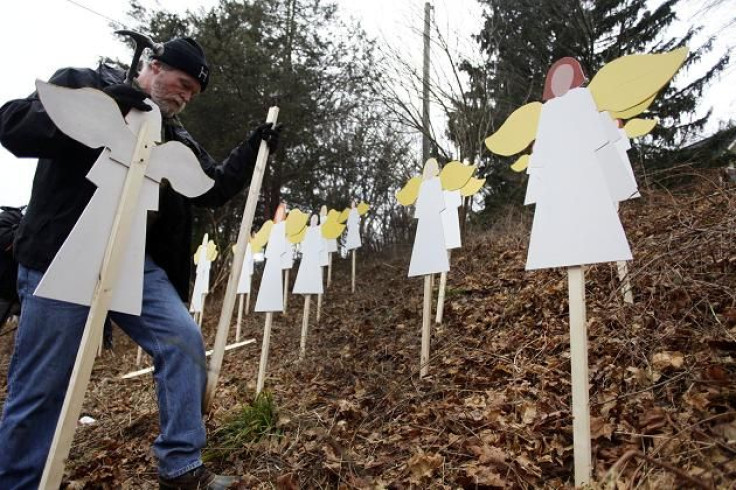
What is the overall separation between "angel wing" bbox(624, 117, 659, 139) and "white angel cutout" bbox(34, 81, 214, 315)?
3.65 m

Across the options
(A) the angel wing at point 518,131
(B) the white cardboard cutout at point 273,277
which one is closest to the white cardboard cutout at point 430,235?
(A) the angel wing at point 518,131

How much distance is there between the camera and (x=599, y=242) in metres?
1.82

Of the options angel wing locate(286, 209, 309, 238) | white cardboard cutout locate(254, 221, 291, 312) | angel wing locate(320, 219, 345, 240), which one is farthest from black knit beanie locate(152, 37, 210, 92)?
angel wing locate(320, 219, 345, 240)

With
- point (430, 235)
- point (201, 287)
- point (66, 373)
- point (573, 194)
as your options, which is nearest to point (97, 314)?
point (66, 373)

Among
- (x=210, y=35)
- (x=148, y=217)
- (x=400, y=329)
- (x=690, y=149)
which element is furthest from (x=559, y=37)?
(x=148, y=217)

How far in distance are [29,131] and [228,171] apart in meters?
1.12

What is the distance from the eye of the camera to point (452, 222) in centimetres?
524

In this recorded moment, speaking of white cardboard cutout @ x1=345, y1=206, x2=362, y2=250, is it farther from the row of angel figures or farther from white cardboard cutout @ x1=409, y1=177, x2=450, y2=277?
white cardboard cutout @ x1=409, y1=177, x2=450, y2=277

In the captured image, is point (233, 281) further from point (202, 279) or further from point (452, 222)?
point (202, 279)

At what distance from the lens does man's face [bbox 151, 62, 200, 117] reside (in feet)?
7.65

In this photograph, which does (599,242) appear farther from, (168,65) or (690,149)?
(690,149)

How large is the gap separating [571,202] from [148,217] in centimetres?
205

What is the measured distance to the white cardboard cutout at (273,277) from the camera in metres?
3.94

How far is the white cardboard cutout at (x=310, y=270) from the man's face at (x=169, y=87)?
2501 mm
